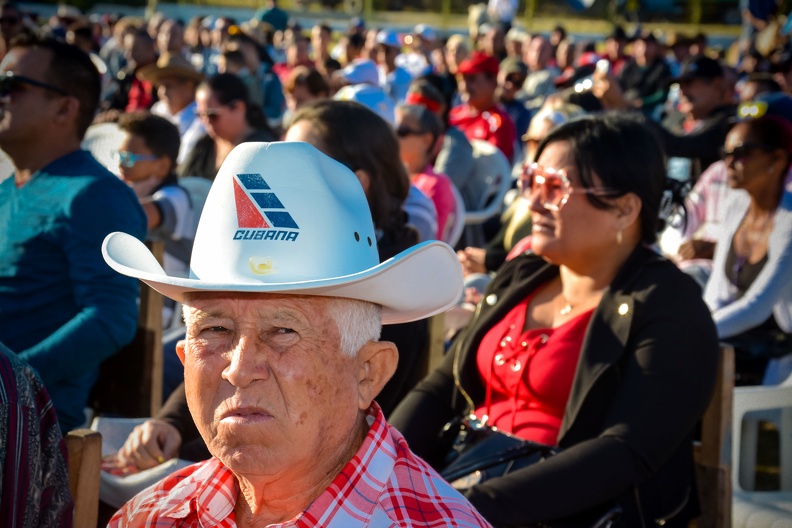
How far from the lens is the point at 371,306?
5.82 feet

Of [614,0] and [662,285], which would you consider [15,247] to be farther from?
[614,0]

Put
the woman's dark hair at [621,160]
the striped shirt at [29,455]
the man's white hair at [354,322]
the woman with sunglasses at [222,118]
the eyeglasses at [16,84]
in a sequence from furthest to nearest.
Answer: the woman with sunglasses at [222,118] < the eyeglasses at [16,84] < the woman's dark hair at [621,160] < the striped shirt at [29,455] < the man's white hair at [354,322]

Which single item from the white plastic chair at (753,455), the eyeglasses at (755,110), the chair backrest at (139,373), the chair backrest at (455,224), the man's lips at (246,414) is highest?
the man's lips at (246,414)

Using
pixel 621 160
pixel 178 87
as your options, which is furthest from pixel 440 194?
pixel 178 87

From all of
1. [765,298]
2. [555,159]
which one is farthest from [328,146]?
[765,298]

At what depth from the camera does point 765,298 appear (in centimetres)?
428

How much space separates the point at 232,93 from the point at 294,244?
5.22 metres

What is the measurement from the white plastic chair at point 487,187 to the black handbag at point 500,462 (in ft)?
14.6

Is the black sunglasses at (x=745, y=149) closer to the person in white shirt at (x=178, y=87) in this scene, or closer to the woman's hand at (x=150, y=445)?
the woman's hand at (x=150, y=445)

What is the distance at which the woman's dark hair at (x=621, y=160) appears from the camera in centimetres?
290

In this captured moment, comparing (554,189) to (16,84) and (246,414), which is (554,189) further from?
(16,84)

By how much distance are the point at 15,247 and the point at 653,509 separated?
220cm

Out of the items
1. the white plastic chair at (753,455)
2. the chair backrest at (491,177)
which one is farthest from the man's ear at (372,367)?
the chair backrest at (491,177)

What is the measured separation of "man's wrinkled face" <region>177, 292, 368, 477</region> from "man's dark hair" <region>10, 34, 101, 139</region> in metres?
2.15
